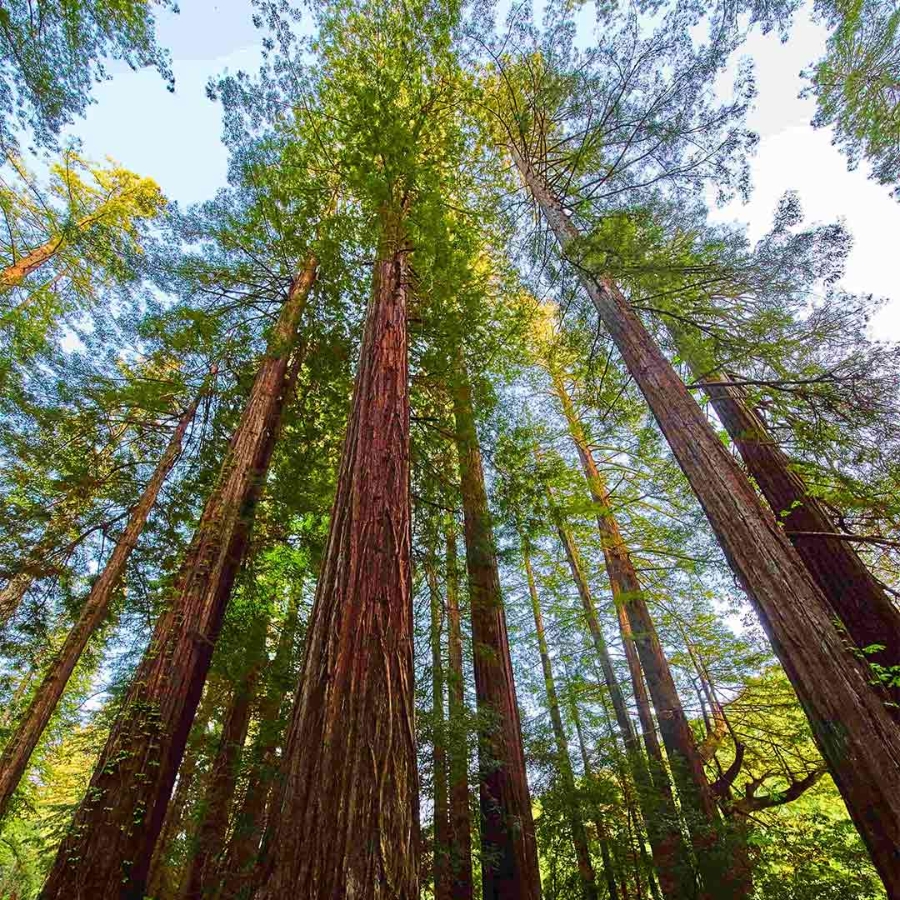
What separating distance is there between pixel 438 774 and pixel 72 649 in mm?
4235

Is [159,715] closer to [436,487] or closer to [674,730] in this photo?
[436,487]

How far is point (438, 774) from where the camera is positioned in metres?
5.00

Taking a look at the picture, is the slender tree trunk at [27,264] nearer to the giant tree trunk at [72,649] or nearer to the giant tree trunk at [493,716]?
the giant tree trunk at [72,649]

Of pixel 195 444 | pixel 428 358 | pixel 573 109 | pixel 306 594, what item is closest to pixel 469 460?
pixel 428 358

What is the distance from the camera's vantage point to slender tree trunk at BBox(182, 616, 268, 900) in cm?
482

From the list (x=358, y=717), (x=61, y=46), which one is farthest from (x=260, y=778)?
(x=61, y=46)

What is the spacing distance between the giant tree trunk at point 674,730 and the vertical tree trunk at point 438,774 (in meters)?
2.96

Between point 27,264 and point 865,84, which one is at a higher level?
point 27,264

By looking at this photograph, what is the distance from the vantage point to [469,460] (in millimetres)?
6199

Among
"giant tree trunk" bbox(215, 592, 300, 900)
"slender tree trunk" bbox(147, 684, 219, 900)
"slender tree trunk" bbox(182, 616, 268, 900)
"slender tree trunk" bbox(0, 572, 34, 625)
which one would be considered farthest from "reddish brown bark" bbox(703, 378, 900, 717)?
"slender tree trunk" bbox(0, 572, 34, 625)

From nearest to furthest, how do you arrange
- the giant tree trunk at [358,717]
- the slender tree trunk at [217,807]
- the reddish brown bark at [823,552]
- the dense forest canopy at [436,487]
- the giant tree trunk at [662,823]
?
the giant tree trunk at [358,717] < the dense forest canopy at [436,487] < the reddish brown bark at [823,552] < the slender tree trunk at [217,807] < the giant tree trunk at [662,823]

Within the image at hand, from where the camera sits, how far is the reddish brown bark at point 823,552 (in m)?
3.94

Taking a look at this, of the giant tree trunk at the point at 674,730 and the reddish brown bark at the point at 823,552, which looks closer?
the reddish brown bark at the point at 823,552

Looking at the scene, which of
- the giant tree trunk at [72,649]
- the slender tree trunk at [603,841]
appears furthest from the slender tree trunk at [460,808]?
the giant tree trunk at [72,649]
